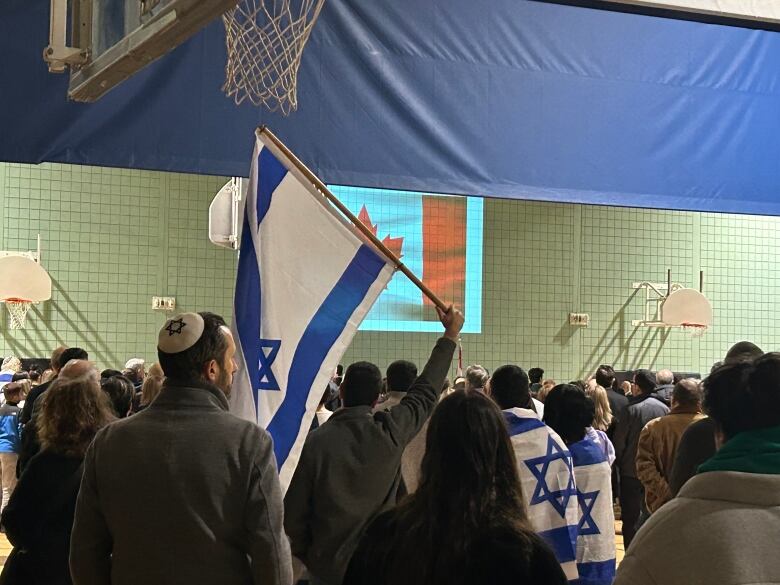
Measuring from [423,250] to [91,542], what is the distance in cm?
1396

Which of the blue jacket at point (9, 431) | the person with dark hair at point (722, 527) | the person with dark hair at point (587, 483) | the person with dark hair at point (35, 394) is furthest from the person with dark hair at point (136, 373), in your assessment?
the person with dark hair at point (722, 527)

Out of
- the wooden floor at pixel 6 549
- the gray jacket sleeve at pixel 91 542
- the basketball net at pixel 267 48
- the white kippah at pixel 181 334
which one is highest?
the basketball net at pixel 267 48

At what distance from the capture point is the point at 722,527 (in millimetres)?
1784

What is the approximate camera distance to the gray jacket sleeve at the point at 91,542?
2.83m

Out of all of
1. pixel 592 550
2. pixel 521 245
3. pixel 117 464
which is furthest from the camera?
pixel 521 245

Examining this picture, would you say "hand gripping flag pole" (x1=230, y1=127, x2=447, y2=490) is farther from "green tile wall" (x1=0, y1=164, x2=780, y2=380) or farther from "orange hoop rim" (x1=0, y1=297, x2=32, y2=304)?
"green tile wall" (x1=0, y1=164, x2=780, y2=380)

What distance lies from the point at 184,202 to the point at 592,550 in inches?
483

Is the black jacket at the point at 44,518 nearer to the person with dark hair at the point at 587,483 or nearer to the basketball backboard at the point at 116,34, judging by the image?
the basketball backboard at the point at 116,34

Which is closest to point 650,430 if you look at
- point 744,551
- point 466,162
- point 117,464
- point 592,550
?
point 592,550

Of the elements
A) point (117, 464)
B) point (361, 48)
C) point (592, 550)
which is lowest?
point (592, 550)

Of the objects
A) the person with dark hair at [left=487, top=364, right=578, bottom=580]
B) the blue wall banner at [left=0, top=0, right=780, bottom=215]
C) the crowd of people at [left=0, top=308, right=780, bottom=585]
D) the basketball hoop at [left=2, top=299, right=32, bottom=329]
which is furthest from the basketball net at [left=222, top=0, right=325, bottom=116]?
the basketball hoop at [left=2, top=299, right=32, bottom=329]

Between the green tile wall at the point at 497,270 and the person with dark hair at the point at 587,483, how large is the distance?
37.3 feet

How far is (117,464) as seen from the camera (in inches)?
110

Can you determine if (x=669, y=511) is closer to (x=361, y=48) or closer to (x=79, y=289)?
(x=361, y=48)
